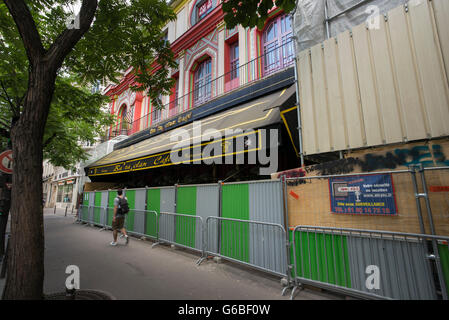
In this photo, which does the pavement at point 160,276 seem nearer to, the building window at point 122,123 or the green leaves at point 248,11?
the green leaves at point 248,11

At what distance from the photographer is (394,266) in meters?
2.91

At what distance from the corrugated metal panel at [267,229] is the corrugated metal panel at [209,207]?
1113 mm

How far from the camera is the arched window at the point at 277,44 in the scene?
8.62 meters

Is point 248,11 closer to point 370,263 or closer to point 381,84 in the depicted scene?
point 381,84

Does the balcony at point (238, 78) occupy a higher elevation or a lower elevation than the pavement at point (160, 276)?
higher

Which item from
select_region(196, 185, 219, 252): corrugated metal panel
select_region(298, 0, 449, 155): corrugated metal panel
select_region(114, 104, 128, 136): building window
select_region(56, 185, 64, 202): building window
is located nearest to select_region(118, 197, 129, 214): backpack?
select_region(196, 185, 219, 252): corrugated metal panel

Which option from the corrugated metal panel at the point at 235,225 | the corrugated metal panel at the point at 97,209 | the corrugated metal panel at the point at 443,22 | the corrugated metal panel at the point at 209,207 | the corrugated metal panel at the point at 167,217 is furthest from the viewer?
the corrugated metal panel at the point at 97,209

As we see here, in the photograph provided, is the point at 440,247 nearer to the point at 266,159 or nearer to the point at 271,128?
the point at 271,128

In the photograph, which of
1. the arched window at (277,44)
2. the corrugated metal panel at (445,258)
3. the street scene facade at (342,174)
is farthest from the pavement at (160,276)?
the arched window at (277,44)

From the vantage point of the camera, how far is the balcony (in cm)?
869

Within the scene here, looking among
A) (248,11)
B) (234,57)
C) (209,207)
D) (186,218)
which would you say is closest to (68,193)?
(234,57)

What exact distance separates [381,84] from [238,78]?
7.05m

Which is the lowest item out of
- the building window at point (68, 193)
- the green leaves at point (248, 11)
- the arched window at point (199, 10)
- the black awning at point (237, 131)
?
the building window at point (68, 193)
